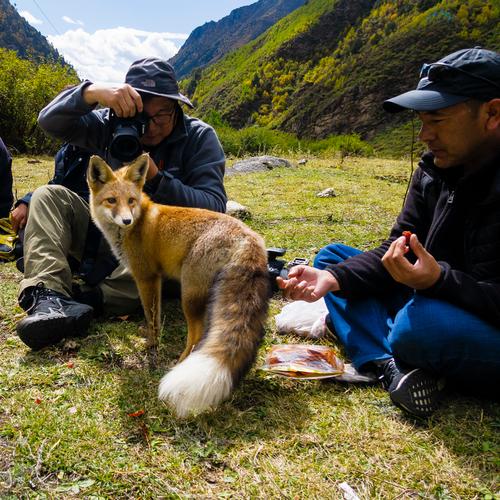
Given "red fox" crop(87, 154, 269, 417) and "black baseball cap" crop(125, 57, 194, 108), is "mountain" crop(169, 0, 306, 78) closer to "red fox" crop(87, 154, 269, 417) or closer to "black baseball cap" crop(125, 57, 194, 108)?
"black baseball cap" crop(125, 57, 194, 108)

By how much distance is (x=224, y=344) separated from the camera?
2266 mm

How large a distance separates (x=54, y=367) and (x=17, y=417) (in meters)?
0.53

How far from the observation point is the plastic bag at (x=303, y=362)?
2.62 metres

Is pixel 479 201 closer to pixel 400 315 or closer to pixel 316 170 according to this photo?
pixel 400 315

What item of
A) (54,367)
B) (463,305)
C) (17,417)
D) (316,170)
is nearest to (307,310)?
(463,305)

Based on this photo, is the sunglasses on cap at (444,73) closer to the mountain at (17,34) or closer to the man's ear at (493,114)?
the man's ear at (493,114)

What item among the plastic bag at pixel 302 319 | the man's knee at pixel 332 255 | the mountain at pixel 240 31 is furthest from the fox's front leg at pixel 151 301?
the mountain at pixel 240 31

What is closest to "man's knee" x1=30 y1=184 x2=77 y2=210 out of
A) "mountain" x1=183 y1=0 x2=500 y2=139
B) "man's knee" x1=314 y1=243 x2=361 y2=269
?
"man's knee" x1=314 y1=243 x2=361 y2=269

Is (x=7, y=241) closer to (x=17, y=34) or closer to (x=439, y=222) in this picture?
(x=439, y=222)

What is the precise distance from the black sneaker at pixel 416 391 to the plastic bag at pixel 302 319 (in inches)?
37.0

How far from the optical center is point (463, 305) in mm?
2219

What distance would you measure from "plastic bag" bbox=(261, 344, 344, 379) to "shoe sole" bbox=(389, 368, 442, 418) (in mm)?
413

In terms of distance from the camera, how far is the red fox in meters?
2.14

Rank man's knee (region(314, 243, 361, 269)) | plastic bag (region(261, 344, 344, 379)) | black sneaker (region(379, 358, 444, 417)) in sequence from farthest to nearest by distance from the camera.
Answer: man's knee (region(314, 243, 361, 269)), plastic bag (region(261, 344, 344, 379)), black sneaker (region(379, 358, 444, 417))
